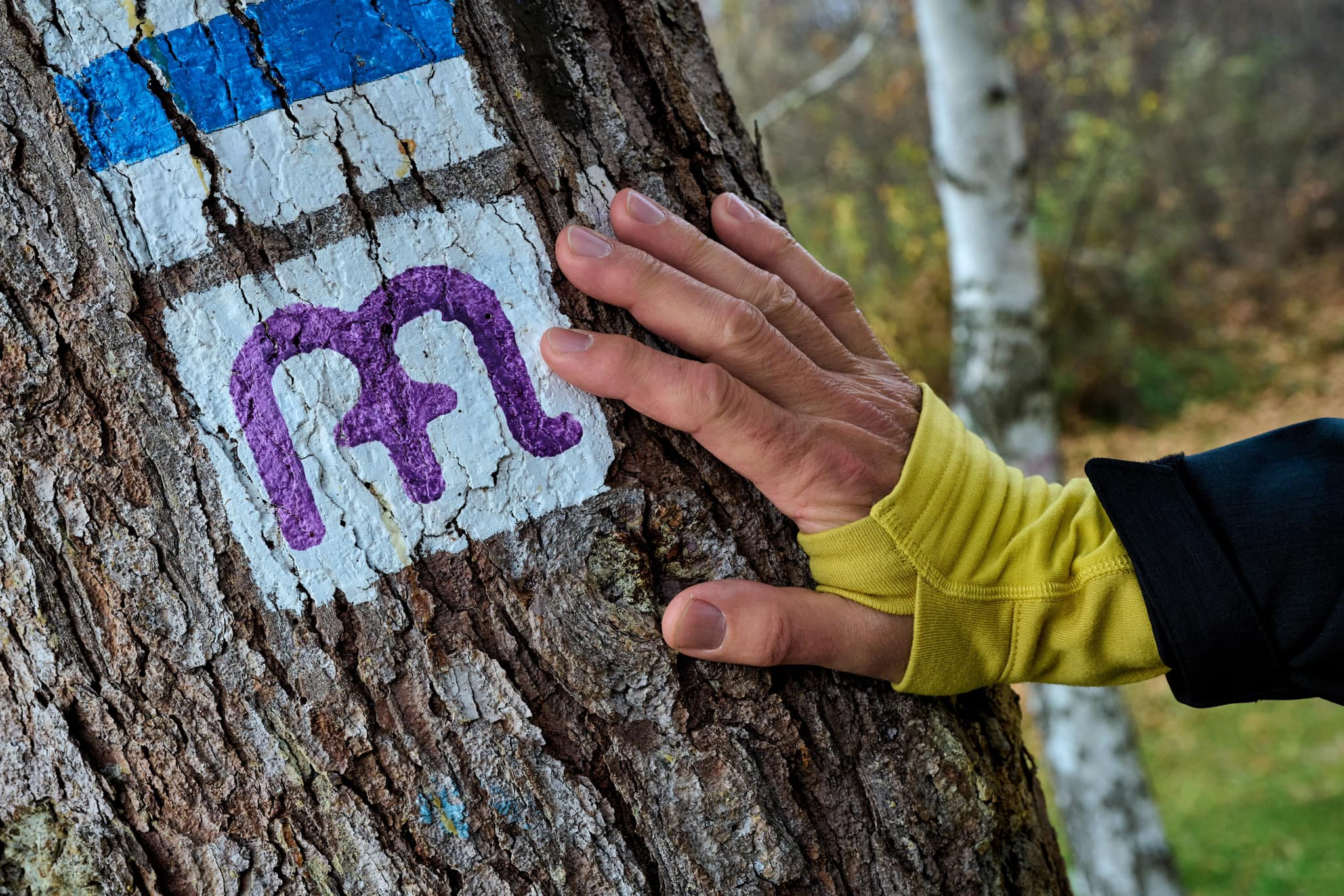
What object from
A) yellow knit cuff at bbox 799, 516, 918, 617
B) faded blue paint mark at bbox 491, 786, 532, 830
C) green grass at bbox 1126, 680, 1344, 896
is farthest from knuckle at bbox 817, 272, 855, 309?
green grass at bbox 1126, 680, 1344, 896

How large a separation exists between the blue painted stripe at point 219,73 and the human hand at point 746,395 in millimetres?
313

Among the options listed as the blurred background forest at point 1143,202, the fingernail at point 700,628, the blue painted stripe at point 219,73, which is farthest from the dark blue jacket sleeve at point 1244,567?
the blurred background forest at point 1143,202

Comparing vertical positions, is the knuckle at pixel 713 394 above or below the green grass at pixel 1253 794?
above

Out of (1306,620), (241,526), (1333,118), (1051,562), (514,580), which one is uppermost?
(1333,118)

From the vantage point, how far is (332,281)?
1019mm

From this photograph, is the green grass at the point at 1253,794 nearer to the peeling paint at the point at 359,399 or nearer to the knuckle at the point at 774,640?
the knuckle at the point at 774,640

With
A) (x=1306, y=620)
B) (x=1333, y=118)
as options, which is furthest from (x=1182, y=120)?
(x=1306, y=620)

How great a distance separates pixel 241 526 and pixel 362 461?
0.15 metres

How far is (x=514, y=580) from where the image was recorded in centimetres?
106

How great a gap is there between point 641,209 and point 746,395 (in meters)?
0.26

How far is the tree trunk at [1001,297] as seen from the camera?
11.3 ft

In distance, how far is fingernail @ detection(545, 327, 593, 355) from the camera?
1.05 metres

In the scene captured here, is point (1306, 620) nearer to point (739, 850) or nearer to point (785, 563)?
point (785, 563)

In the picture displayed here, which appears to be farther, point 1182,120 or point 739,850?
point 1182,120
